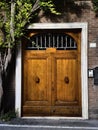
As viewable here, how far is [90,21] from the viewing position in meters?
12.2

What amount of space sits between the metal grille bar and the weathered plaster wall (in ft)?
1.64

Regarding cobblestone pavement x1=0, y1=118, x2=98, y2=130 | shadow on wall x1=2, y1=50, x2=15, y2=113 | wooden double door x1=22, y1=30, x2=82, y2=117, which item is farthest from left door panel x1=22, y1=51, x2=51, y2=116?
cobblestone pavement x1=0, y1=118, x2=98, y2=130

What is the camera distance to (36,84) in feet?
41.1

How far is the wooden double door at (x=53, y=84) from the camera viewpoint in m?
12.4

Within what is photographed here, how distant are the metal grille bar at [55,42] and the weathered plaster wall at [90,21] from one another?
0.50 meters

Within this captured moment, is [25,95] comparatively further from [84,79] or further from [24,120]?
[84,79]

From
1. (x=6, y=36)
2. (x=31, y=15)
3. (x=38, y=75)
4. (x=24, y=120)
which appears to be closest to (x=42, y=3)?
(x=31, y=15)

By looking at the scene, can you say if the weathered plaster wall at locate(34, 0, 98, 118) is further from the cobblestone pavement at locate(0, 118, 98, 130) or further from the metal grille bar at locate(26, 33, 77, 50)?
the cobblestone pavement at locate(0, 118, 98, 130)

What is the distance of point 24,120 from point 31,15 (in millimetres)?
3034

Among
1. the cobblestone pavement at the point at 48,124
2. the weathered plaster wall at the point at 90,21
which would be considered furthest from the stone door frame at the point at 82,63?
the cobblestone pavement at the point at 48,124

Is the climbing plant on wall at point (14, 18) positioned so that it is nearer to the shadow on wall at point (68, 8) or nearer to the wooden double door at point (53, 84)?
the shadow on wall at point (68, 8)

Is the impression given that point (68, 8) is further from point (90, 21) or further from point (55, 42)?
point (55, 42)

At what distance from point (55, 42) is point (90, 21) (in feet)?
4.02

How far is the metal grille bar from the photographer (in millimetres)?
12453
